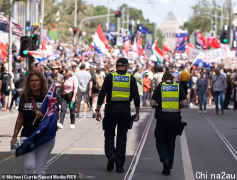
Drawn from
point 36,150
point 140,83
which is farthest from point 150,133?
point 140,83

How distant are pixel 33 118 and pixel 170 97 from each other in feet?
9.90

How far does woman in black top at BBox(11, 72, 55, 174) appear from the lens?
7125 mm

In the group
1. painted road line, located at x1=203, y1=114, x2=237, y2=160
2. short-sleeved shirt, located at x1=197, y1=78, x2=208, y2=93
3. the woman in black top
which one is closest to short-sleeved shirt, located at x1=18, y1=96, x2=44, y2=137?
the woman in black top

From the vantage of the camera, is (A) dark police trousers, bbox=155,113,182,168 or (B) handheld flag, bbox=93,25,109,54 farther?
(B) handheld flag, bbox=93,25,109,54

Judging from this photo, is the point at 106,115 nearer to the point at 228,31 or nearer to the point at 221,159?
the point at 221,159

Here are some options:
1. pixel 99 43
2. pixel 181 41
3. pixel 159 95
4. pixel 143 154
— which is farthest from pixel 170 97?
pixel 181 41

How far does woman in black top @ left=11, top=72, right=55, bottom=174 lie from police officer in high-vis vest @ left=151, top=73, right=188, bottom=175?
2.78m

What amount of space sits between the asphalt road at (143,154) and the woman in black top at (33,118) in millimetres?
2040

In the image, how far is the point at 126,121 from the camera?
9734 millimetres

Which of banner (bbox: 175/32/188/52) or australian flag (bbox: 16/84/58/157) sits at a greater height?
banner (bbox: 175/32/188/52)

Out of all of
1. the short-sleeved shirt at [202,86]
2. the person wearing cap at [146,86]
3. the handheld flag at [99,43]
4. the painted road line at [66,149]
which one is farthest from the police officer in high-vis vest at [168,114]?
the handheld flag at [99,43]

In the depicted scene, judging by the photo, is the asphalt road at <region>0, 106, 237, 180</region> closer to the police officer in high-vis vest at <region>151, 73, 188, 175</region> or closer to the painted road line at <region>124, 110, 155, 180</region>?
the painted road line at <region>124, 110, 155, 180</region>

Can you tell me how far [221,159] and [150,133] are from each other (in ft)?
14.4

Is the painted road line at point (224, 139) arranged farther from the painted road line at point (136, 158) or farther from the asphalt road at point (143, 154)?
the painted road line at point (136, 158)
